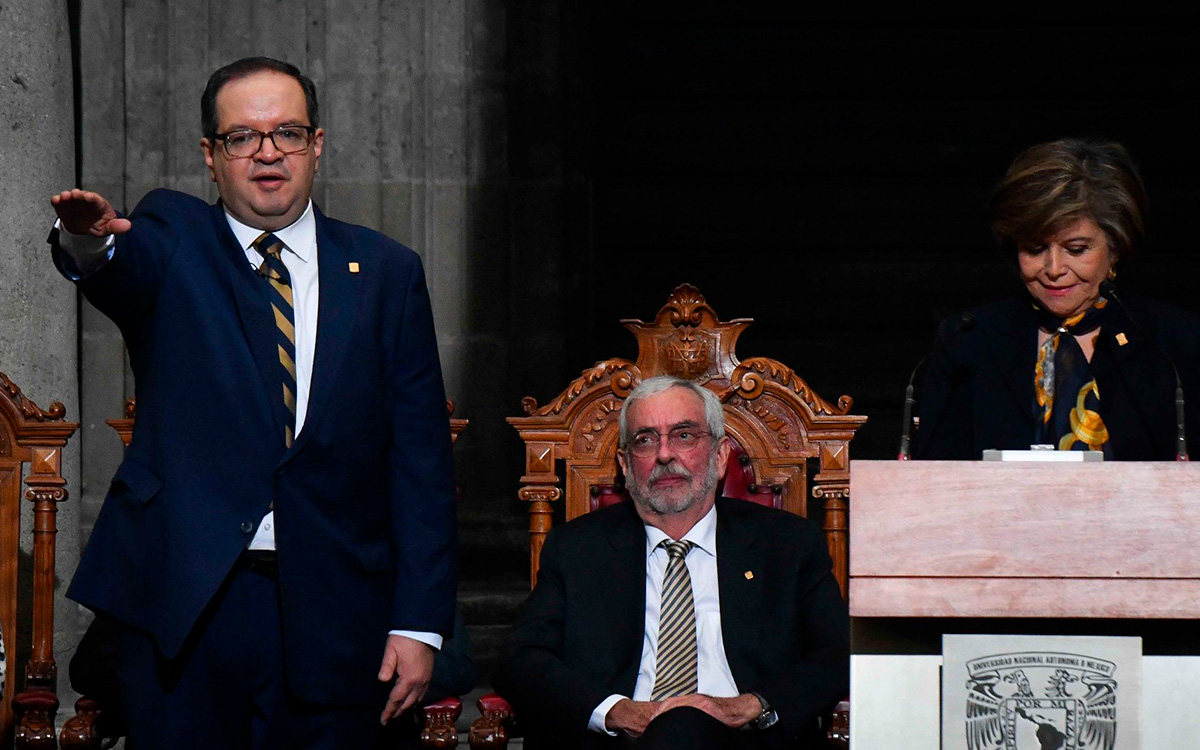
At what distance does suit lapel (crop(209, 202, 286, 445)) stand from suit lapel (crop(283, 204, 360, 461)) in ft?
0.18

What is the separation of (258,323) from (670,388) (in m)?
1.10

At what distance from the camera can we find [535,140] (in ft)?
17.2

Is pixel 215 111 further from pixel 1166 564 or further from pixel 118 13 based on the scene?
pixel 118 13

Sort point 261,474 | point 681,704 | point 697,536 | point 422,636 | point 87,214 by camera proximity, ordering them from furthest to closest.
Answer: point 697,536, point 681,704, point 422,636, point 261,474, point 87,214

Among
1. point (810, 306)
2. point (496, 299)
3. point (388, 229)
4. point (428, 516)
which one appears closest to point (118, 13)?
point (388, 229)

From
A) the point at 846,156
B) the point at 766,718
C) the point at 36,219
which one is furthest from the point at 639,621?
the point at 846,156

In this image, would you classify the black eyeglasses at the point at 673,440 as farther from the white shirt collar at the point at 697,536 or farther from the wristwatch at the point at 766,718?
the wristwatch at the point at 766,718

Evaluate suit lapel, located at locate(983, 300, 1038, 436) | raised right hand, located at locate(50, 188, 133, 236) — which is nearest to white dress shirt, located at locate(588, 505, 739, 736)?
suit lapel, located at locate(983, 300, 1038, 436)

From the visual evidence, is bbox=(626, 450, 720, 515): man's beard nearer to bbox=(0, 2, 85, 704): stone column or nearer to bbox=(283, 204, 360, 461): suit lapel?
bbox=(283, 204, 360, 461): suit lapel

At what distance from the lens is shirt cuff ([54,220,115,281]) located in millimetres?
2355

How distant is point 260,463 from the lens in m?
2.53

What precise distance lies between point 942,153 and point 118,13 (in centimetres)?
286

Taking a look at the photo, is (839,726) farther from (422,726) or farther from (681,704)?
(422,726)

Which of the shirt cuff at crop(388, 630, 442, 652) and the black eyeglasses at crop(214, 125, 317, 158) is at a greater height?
the black eyeglasses at crop(214, 125, 317, 158)
